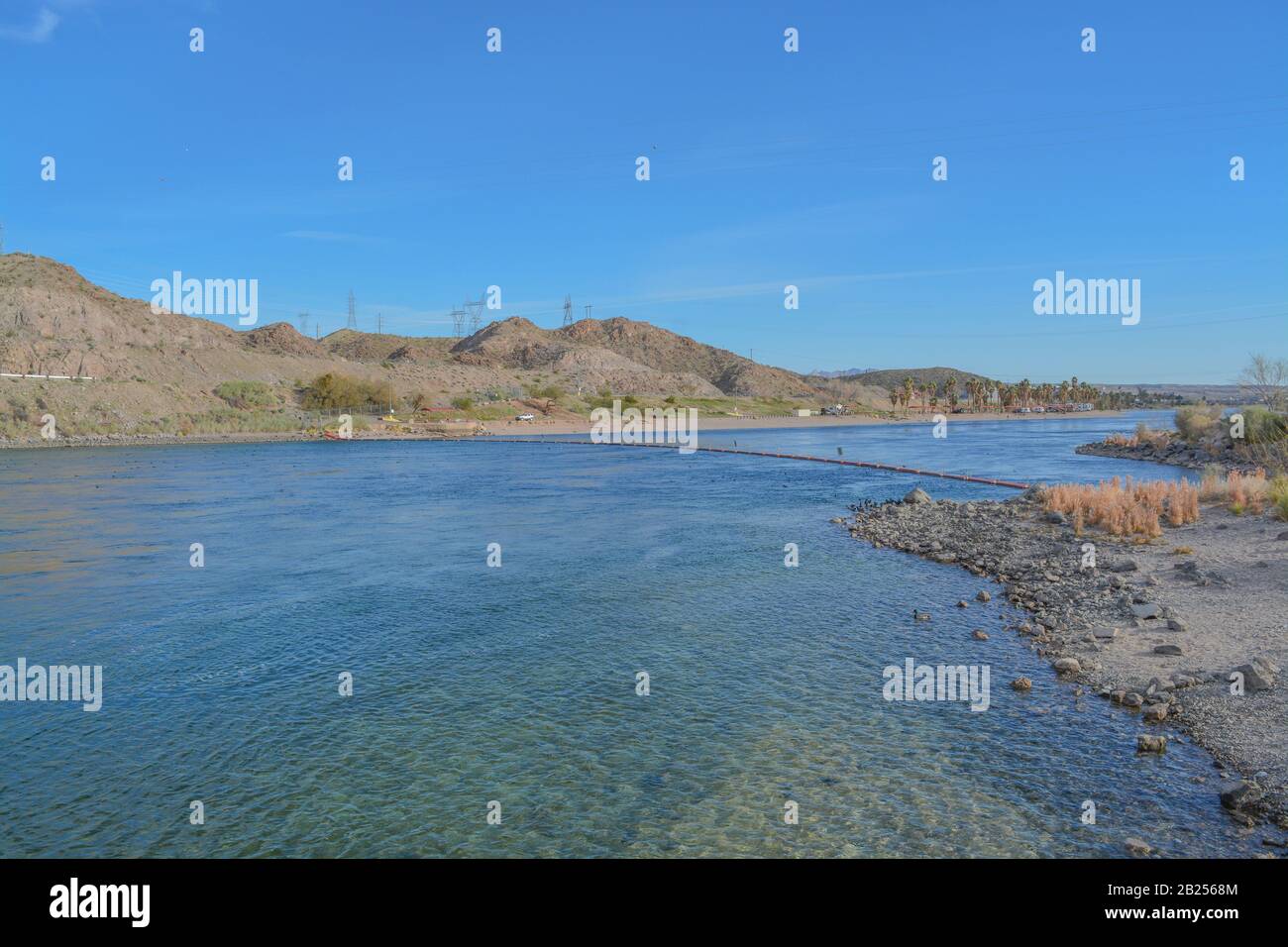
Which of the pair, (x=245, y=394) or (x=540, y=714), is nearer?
(x=540, y=714)

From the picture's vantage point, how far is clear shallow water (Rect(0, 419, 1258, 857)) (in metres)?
7.85

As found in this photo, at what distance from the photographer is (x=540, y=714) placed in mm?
10836

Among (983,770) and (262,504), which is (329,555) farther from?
(983,770)

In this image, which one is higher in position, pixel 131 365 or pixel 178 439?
pixel 131 365

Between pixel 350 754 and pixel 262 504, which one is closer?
pixel 350 754

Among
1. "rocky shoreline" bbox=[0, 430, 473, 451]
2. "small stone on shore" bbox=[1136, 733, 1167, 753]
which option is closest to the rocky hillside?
"rocky shoreline" bbox=[0, 430, 473, 451]

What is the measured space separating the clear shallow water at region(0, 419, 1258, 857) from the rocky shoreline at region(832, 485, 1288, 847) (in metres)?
0.45

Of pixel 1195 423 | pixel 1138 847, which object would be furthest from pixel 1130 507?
pixel 1195 423

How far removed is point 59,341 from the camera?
307ft

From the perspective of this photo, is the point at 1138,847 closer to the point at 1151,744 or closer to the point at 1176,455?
the point at 1151,744

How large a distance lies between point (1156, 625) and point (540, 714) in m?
10.5
